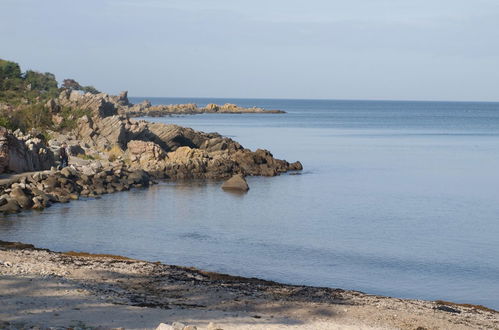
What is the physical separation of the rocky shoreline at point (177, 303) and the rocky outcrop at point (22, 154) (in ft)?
69.4

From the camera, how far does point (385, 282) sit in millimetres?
23844

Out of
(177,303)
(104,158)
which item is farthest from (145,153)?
(177,303)

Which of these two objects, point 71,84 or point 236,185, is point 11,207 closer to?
point 236,185

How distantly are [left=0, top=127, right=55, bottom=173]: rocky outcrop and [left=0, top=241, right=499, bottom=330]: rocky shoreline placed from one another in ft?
69.4

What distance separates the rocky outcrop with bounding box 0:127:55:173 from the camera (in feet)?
138

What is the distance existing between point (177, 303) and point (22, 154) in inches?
1162

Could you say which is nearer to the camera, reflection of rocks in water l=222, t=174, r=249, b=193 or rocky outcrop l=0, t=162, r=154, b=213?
rocky outcrop l=0, t=162, r=154, b=213

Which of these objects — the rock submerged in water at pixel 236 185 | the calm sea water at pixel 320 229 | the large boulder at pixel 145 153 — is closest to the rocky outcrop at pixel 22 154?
the calm sea water at pixel 320 229

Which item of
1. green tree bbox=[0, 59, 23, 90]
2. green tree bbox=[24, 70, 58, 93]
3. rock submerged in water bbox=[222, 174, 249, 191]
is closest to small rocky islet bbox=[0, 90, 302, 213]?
rock submerged in water bbox=[222, 174, 249, 191]

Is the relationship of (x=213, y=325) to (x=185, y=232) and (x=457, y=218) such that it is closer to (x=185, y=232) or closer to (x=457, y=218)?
(x=185, y=232)

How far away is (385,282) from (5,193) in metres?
22.1

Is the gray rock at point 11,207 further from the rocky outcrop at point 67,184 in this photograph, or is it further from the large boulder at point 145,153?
the large boulder at point 145,153

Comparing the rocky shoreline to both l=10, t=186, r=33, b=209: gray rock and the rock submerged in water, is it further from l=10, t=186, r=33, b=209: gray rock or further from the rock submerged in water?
the rock submerged in water

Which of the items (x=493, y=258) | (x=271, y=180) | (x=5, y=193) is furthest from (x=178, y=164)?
(x=493, y=258)
